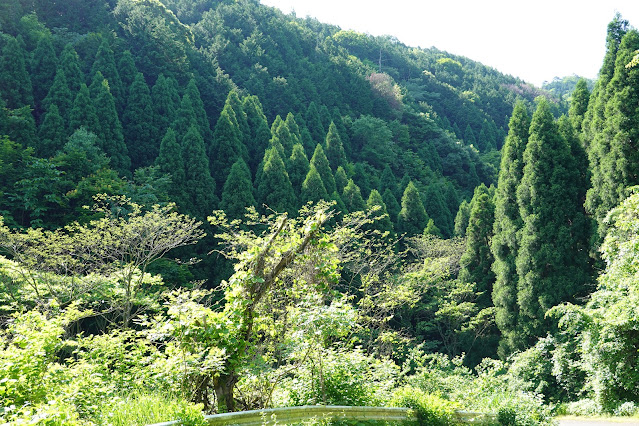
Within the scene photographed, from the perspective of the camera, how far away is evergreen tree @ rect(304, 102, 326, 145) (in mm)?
31688

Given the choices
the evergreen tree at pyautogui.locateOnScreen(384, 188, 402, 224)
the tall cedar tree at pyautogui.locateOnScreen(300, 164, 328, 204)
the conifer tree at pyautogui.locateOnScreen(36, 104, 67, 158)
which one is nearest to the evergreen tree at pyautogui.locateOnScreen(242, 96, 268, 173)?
the tall cedar tree at pyautogui.locateOnScreen(300, 164, 328, 204)

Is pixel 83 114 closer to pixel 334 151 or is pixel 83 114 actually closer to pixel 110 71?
pixel 110 71

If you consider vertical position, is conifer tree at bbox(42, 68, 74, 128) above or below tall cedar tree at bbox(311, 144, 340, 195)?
above

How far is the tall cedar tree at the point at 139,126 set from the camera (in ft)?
75.8

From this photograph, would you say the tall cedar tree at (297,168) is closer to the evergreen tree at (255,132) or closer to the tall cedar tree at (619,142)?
the evergreen tree at (255,132)

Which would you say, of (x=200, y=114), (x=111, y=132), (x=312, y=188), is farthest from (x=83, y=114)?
(x=312, y=188)

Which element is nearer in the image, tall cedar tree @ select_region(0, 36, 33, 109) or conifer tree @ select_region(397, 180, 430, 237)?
tall cedar tree @ select_region(0, 36, 33, 109)

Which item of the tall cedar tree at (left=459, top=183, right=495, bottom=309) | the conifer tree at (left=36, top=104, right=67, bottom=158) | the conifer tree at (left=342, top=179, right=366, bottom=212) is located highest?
the conifer tree at (left=36, top=104, right=67, bottom=158)

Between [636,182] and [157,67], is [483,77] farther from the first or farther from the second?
[636,182]

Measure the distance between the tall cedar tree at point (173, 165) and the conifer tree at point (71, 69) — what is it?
5.23 m

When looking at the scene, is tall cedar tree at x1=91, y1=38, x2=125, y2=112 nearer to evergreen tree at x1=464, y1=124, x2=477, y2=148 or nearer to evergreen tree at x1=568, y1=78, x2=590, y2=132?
evergreen tree at x1=568, y1=78, x2=590, y2=132

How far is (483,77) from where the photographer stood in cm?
5500

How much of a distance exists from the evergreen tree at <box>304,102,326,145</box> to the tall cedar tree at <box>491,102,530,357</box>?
610 inches

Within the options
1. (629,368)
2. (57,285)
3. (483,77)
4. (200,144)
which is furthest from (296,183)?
(483,77)
